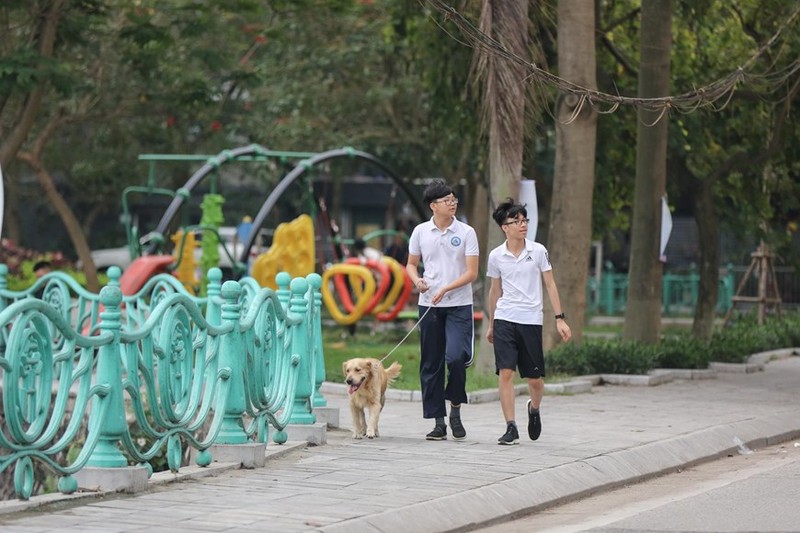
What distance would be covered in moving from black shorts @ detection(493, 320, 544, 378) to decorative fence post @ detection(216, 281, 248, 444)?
90.1 inches

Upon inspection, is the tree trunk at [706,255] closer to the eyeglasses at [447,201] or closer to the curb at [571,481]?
the curb at [571,481]

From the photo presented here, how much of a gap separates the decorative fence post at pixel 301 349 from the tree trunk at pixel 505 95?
4943 mm

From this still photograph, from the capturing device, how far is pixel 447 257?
11.7 metres

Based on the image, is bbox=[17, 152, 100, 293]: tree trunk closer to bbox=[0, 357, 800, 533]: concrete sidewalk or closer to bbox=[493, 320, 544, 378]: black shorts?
bbox=[0, 357, 800, 533]: concrete sidewalk

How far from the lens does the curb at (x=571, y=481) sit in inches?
333

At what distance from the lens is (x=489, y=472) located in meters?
10.1

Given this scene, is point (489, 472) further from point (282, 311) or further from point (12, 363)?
point (12, 363)

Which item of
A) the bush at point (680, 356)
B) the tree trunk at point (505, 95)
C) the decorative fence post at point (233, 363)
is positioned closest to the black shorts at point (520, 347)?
the decorative fence post at point (233, 363)

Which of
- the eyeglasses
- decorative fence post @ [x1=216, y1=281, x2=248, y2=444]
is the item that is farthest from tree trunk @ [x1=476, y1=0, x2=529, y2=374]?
decorative fence post @ [x1=216, y1=281, x2=248, y2=444]

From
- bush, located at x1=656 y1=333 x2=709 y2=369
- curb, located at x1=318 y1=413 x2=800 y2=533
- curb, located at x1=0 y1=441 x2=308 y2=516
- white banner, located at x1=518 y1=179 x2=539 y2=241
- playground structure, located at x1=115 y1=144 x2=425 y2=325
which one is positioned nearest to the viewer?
curb, located at x1=0 y1=441 x2=308 y2=516

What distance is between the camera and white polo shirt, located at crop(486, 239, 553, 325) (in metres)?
11.6

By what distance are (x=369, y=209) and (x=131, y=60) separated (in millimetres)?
30642

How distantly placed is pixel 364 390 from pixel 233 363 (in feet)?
6.09

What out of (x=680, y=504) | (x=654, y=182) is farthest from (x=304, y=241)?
(x=680, y=504)
